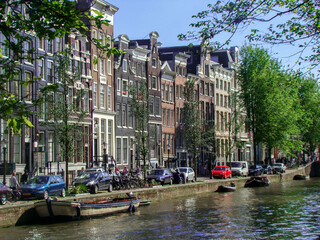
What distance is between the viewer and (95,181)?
4031 cm

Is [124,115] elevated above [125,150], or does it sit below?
above

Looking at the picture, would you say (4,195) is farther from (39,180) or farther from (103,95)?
(103,95)

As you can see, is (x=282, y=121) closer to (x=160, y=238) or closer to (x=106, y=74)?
(x=106, y=74)

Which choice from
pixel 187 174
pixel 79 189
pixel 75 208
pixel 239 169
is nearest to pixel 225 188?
pixel 187 174

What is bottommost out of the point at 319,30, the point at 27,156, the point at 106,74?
the point at 27,156

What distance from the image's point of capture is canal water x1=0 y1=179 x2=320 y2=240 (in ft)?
88.5

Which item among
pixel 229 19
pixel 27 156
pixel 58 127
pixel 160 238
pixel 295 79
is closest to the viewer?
pixel 229 19

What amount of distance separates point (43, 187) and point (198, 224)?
10.0 meters

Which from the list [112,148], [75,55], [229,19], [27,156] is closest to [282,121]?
[112,148]

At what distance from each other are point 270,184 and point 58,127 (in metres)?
36.8

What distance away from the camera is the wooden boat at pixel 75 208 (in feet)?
102

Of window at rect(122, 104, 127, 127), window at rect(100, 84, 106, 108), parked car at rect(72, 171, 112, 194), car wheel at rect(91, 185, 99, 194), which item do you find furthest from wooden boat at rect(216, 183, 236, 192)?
car wheel at rect(91, 185, 99, 194)

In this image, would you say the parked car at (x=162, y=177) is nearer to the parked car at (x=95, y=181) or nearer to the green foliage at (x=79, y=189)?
the parked car at (x=95, y=181)

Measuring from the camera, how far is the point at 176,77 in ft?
255
